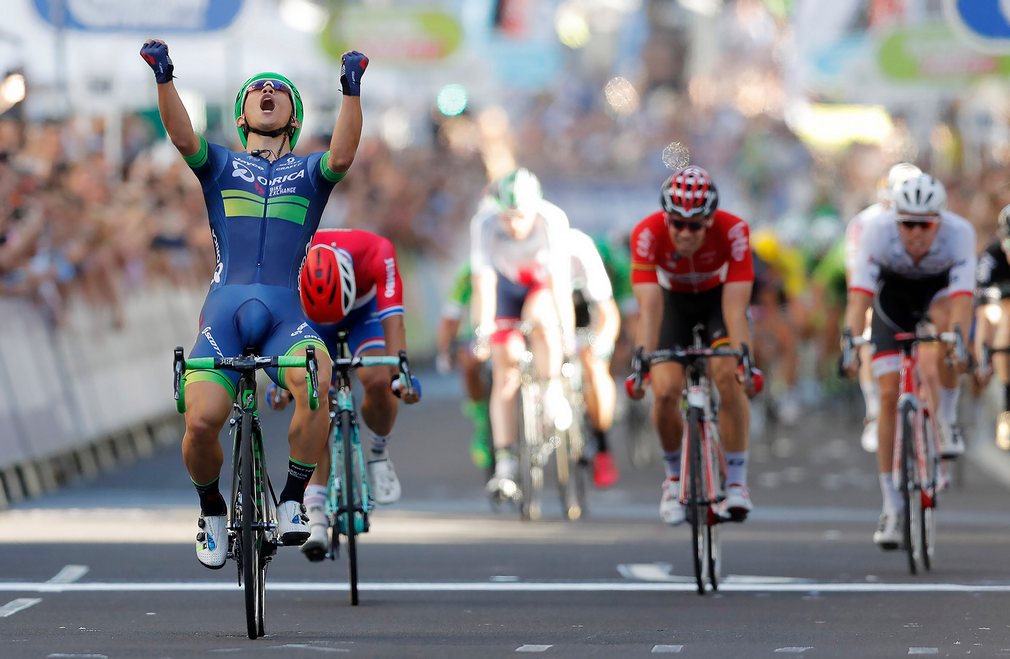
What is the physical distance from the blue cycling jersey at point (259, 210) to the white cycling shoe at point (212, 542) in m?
0.94

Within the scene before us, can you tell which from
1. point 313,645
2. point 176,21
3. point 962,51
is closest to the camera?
point 313,645

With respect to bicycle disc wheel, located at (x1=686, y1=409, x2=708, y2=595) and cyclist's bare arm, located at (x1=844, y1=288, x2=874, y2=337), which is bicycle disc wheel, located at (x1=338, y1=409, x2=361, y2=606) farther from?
cyclist's bare arm, located at (x1=844, y1=288, x2=874, y2=337)

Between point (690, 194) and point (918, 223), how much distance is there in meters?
1.64

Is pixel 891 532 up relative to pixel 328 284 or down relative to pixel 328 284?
down

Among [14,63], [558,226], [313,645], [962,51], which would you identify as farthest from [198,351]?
[962,51]

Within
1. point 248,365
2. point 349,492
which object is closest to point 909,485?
point 349,492

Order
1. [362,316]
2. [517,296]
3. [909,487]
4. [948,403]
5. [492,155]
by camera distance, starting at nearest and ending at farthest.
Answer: [362,316], [909,487], [948,403], [517,296], [492,155]

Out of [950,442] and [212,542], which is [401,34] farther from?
[212,542]

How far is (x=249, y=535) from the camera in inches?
390

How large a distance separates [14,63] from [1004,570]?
8789 millimetres

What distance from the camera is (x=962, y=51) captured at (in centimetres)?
3167

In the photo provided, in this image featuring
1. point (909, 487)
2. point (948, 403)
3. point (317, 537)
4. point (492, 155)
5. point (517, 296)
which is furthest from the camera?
point (492, 155)

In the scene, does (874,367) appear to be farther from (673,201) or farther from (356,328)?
(356,328)

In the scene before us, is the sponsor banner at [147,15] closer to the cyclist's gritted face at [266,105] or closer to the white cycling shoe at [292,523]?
the cyclist's gritted face at [266,105]
